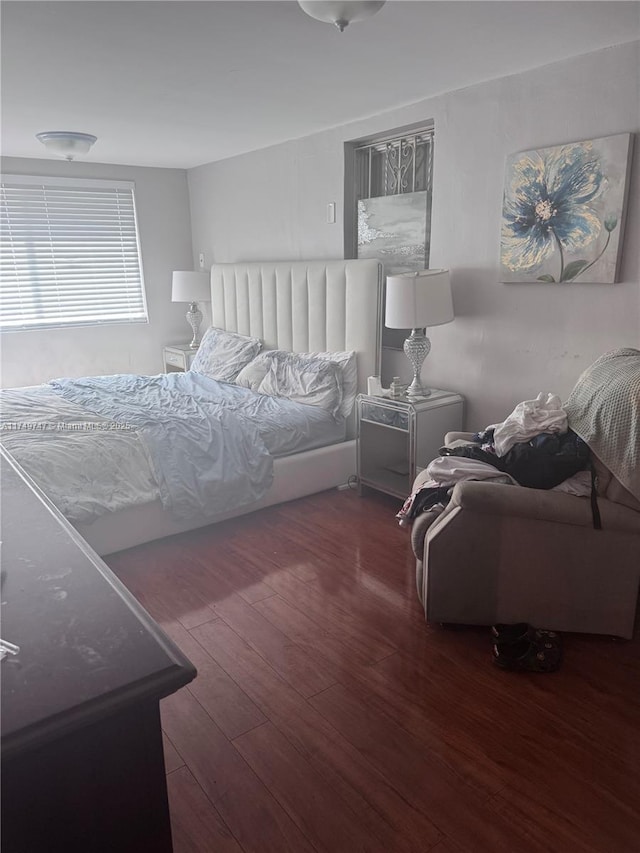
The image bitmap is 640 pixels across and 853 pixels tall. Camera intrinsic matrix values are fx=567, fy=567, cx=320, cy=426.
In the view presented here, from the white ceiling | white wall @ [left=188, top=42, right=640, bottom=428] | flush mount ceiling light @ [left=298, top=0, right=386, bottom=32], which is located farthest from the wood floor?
the white ceiling

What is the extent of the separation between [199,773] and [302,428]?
2.12m

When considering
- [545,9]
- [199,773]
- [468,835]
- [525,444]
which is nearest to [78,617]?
[199,773]

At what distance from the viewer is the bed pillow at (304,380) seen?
12.0 feet

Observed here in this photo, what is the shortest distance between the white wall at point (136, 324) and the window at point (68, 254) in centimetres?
8

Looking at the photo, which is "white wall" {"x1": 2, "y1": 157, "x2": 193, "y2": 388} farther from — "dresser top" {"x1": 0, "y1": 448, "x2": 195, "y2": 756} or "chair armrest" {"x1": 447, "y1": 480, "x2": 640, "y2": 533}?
"dresser top" {"x1": 0, "y1": 448, "x2": 195, "y2": 756}

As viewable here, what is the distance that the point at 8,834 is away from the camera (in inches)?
27.2

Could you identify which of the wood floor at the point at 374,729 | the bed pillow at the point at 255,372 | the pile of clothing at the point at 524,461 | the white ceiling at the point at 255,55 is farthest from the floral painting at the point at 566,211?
the bed pillow at the point at 255,372

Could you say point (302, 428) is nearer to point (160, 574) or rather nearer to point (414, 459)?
point (414, 459)

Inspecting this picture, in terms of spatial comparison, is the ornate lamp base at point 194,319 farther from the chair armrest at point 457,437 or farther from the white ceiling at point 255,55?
the chair armrest at point 457,437

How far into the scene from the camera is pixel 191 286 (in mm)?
5246

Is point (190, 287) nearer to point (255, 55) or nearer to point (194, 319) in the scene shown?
point (194, 319)

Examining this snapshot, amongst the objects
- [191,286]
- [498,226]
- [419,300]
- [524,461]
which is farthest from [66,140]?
[524,461]

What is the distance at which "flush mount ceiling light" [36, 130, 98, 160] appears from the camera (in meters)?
3.71

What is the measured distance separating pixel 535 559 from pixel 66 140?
379 centimetres
